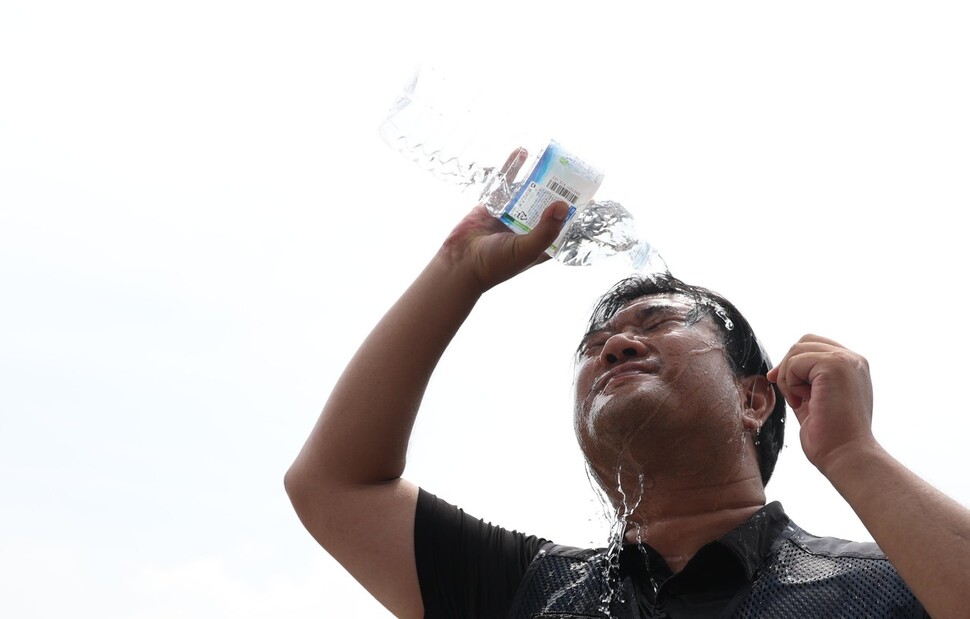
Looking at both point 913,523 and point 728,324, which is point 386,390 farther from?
point 913,523

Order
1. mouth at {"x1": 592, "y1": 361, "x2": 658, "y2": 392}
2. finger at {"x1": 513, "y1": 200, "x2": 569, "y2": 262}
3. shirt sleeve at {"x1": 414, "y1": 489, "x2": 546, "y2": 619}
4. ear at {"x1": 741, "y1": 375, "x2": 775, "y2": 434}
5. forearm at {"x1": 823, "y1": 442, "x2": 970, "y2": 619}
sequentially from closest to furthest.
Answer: forearm at {"x1": 823, "y1": 442, "x2": 970, "y2": 619} → shirt sleeve at {"x1": 414, "y1": 489, "x2": 546, "y2": 619} → finger at {"x1": 513, "y1": 200, "x2": 569, "y2": 262} → mouth at {"x1": 592, "y1": 361, "x2": 658, "y2": 392} → ear at {"x1": 741, "y1": 375, "x2": 775, "y2": 434}

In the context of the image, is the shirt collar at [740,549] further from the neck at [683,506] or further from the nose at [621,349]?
the nose at [621,349]

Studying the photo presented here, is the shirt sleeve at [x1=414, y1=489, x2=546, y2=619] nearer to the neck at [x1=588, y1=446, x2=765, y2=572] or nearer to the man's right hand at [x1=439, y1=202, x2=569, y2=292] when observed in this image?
the neck at [x1=588, y1=446, x2=765, y2=572]

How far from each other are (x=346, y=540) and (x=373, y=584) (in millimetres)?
143

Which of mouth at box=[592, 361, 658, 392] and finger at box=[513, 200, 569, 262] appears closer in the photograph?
finger at box=[513, 200, 569, 262]

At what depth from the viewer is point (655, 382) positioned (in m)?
2.81

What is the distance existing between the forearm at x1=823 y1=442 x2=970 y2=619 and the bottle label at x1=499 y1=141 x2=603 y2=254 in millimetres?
1028

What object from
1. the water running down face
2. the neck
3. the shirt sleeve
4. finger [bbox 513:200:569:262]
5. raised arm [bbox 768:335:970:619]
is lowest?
the shirt sleeve

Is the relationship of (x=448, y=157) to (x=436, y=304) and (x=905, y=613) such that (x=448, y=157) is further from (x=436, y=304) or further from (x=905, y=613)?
(x=905, y=613)

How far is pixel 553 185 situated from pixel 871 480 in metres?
1.14

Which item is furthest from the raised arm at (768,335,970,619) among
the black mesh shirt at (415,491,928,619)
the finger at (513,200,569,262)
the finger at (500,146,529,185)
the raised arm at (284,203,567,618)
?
the finger at (500,146,529,185)

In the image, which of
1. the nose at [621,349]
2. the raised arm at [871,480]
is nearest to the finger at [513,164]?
the nose at [621,349]

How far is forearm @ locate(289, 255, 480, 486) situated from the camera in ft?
9.38

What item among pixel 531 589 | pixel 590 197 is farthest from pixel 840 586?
pixel 590 197
